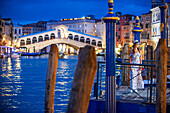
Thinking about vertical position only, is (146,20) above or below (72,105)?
above

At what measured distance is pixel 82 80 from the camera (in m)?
2.94

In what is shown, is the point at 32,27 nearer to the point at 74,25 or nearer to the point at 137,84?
the point at 74,25

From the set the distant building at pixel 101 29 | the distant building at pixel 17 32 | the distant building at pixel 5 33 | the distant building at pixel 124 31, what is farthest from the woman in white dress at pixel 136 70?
the distant building at pixel 17 32

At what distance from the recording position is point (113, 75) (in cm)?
504

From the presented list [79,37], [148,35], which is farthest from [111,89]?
[79,37]

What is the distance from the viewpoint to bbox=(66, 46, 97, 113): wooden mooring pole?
9.61ft

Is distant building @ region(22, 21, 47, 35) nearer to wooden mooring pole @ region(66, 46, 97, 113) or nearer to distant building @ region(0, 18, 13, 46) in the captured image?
distant building @ region(0, 18, 13, 46)

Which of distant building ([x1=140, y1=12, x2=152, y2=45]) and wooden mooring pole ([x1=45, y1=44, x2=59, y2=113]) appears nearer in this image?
wooden mooring pole ([x1=45, y1=44, x2=59, y2=113])

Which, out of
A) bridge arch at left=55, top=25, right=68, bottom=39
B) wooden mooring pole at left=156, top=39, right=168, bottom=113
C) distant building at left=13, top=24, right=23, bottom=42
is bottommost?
wooden mooring pole at left=156, top=39, right=168, bottom=113

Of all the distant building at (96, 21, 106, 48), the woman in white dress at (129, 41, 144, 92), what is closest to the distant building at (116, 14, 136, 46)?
the distant building at (96, 21, 106, 48)

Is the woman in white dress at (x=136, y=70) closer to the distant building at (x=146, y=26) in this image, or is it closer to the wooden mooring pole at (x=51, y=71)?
the wooden mooring pole at (x=51, y=71)

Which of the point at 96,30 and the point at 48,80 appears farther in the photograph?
the point at 96,30

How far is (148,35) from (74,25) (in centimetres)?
3310

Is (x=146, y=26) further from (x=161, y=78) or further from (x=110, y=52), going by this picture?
(x=161, y=78)
